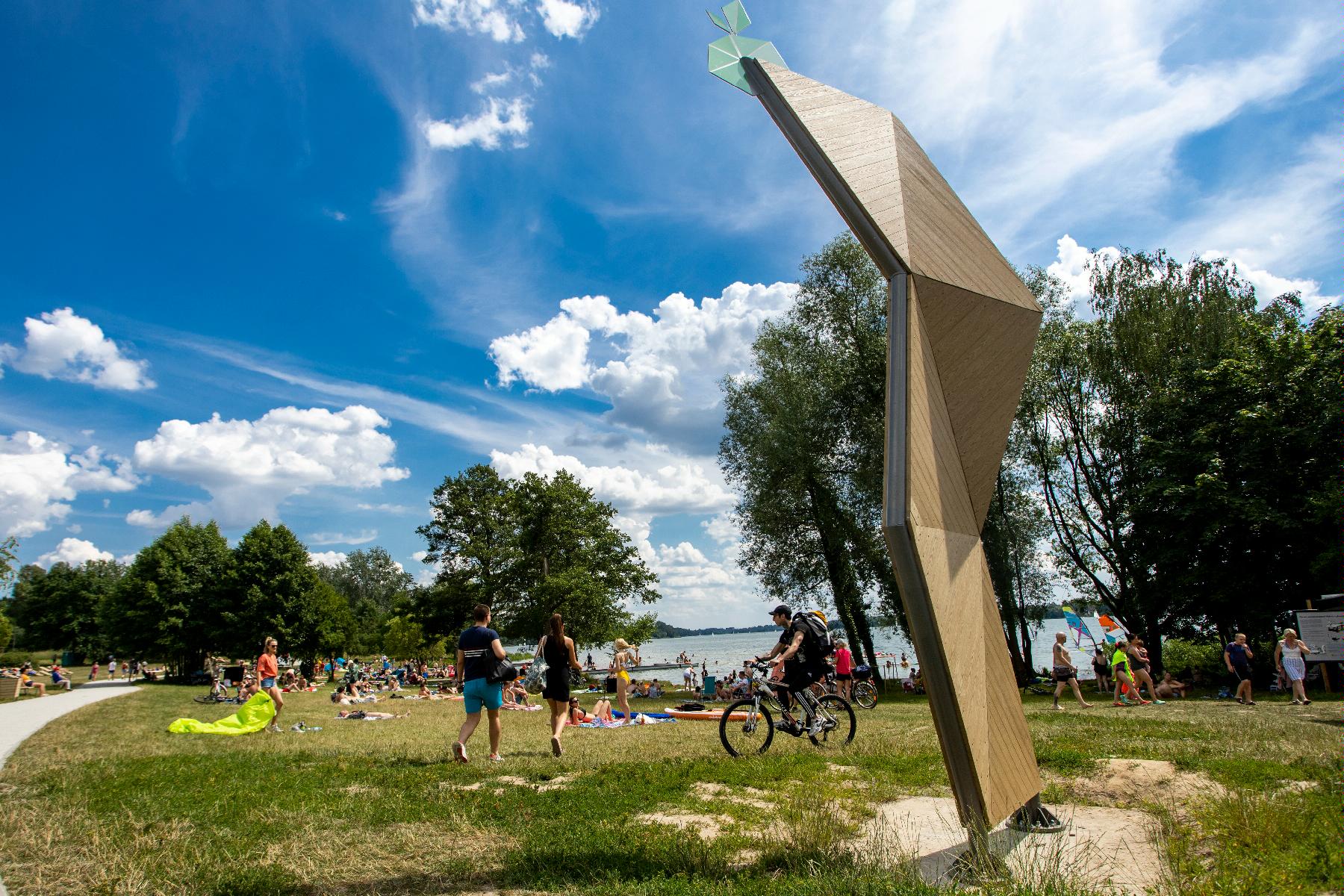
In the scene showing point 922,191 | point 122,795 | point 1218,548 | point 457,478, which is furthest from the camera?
point 457,478

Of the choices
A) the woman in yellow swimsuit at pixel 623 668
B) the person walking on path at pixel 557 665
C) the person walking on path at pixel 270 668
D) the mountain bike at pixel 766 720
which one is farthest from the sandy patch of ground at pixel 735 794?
the person walking on path at pixel 270 668

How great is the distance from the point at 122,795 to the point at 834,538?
23132 millimetres

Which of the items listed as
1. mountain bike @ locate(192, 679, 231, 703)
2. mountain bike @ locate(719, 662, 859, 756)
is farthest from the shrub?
mountain bike @ locate(192, 679, 231, 703)

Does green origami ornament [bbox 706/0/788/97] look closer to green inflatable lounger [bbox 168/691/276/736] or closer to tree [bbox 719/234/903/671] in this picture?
green inflatable lounger [bbox 168/691/276/736]

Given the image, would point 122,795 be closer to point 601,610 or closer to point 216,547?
point 601,610

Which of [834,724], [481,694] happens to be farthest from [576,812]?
[834,724]

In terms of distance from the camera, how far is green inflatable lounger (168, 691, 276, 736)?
44.0 ft

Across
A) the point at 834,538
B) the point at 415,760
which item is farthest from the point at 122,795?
the point at 834,538

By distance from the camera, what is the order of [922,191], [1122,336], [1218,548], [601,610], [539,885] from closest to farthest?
[539,885]
[922,191]
[1218,548]
[1122,336]
[601,610]

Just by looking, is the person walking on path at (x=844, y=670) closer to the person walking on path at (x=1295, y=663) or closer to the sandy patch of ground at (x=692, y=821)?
the person walking on path at (x=1295, y=663)

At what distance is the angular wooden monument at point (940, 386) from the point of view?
14.5 ft

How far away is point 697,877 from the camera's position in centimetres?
429

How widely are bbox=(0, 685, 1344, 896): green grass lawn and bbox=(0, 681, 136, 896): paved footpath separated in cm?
121

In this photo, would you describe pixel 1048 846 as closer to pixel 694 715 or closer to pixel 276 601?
pixel 694 715
